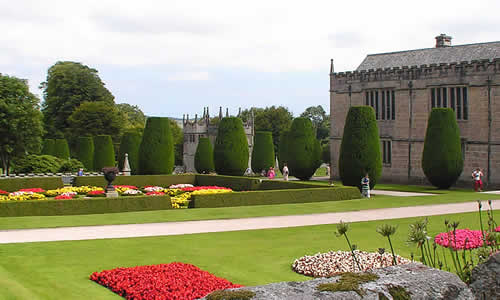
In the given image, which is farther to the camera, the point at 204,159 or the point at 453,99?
the point at 204,159

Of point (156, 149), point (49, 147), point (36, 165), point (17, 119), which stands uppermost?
point (17, 119)

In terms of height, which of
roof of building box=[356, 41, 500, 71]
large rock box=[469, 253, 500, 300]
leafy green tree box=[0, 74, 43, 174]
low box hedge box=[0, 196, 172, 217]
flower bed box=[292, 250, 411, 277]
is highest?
roof of building box=[356, 41, 500, 71]

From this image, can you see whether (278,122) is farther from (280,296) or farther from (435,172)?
(280,296)

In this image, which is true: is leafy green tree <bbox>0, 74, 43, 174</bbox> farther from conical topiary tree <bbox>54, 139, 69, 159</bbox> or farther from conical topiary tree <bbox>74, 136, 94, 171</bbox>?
conical topiary tree <bbox>54, 139, 69, 159</bbox>

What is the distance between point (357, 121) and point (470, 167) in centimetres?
979

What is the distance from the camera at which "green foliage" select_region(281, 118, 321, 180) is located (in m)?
46.3

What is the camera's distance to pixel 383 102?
4419cm

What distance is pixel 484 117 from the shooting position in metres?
37.8

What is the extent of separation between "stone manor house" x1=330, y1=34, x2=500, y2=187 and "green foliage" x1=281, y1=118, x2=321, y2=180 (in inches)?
86.4

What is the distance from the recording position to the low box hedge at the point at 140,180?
3641cm

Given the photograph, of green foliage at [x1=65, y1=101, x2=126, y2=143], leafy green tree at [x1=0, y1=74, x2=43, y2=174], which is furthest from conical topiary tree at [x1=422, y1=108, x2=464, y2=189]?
green foliage at [x1=65, y1=101, x2=126, y2=143]

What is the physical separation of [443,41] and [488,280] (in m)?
43.3

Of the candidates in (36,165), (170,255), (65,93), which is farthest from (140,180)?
(65,93)

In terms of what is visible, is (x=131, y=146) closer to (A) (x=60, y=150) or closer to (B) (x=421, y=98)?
(A) (x=60, y=150)
